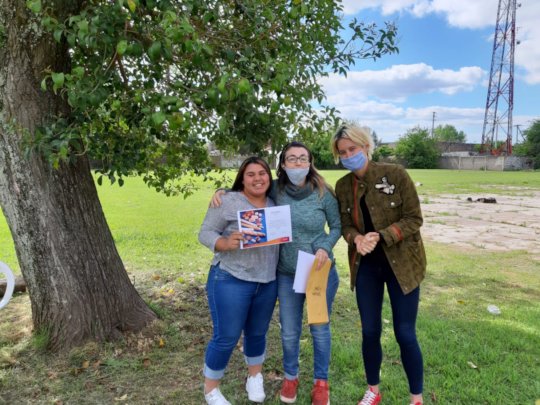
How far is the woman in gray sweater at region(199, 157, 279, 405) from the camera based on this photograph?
304 cm

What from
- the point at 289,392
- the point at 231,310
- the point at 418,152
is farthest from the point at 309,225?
the point at 418,152

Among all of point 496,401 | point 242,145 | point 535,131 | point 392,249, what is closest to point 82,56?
point 242,145

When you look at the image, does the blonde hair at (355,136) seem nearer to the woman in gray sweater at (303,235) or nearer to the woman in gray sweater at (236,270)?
the woman in gray sweater at (303,235)

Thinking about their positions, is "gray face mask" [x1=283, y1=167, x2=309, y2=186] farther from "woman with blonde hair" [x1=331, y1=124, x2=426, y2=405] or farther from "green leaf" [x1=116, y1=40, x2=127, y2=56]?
"green leaf" [x1=116, y1=40, x2=127, y2=56]

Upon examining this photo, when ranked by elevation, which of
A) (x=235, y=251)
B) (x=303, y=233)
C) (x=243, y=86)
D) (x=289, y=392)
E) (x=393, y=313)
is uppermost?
(x=243, y=86)

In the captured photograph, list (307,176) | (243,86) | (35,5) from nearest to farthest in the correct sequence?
1. (243,86)
2. (35,5)
3. (307,176)

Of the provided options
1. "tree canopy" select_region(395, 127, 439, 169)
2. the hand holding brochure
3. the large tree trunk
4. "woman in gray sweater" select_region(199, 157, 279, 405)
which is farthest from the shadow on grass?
"tree canopy" select_region(395, 127, 439, 169)

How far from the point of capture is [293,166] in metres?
3.10

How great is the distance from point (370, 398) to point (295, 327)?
78 centimetres

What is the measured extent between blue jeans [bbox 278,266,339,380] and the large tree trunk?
1.84 m

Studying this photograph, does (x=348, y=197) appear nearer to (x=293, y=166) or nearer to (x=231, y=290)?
(x=293, y=166)

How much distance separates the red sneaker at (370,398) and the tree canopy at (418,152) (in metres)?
59.8

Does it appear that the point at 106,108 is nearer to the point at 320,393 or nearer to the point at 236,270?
the point at 236,270

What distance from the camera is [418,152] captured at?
6175 centimetres
